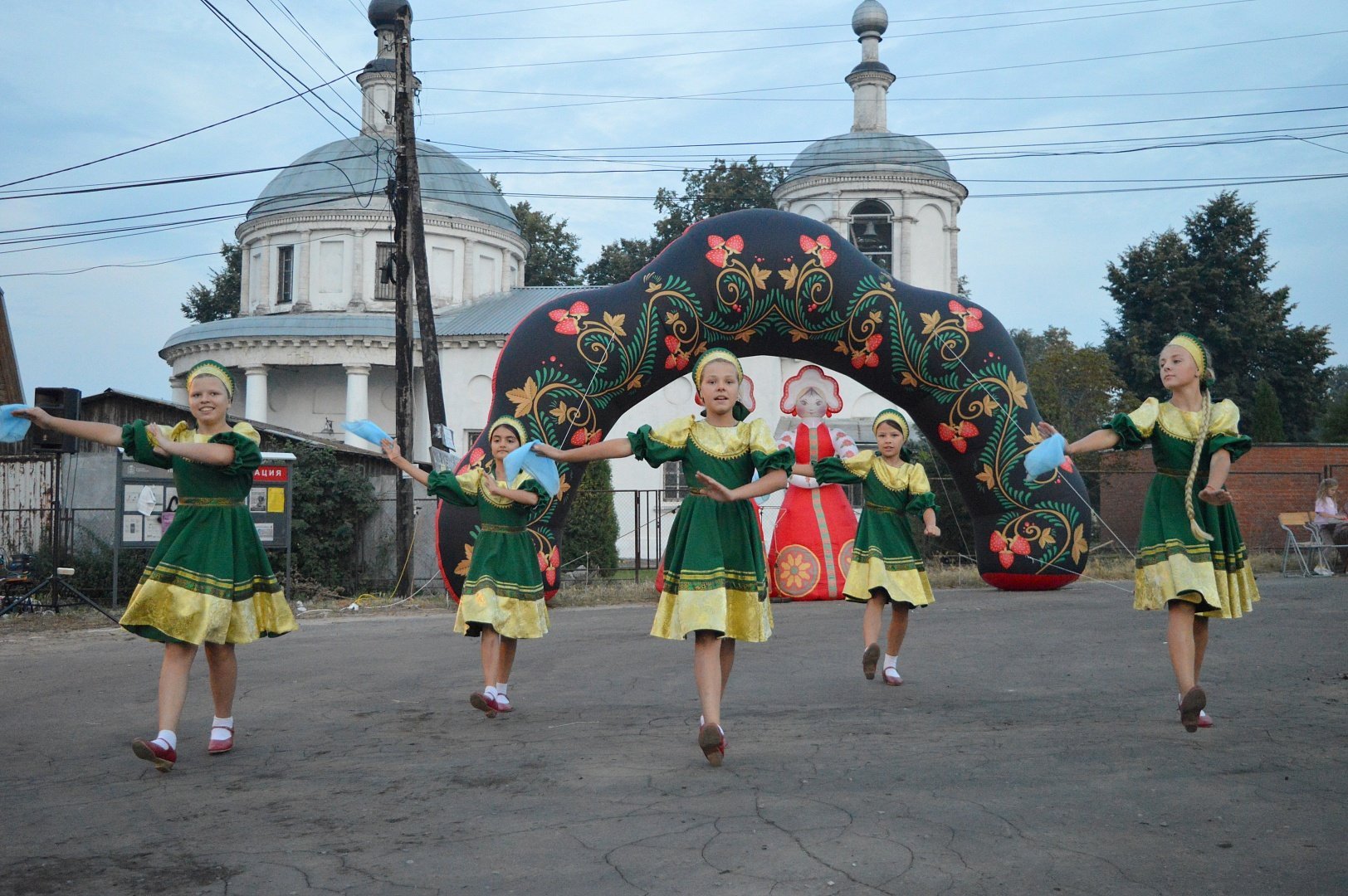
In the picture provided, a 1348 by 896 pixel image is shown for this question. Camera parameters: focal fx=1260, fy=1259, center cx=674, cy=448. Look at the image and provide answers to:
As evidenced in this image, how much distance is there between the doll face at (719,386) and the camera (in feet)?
20.8

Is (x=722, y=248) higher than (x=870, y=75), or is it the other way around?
(x=870, y=75)

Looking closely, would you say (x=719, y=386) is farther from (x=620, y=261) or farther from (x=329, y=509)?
(x=620, y=261)

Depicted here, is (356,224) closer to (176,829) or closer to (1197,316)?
(1197,316)

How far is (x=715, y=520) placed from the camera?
6.26 meters

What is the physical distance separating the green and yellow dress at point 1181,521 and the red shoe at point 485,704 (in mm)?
3514

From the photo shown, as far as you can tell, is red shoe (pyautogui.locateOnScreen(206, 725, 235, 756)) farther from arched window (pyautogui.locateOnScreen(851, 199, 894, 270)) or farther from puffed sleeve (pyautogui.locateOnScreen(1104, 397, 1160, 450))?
arched window (pyautogui.locateOnScreen(851, 199, 894, 270))

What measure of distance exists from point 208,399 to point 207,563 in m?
0.81

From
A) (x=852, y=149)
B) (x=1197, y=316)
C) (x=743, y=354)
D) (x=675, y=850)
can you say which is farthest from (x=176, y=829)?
(x=1197, y=316)

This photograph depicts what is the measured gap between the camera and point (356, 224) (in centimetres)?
3562

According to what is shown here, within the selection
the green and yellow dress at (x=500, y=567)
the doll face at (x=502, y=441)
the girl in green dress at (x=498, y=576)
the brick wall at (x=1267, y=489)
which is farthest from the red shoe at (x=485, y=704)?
the brick wall at (x=1267, y=489)

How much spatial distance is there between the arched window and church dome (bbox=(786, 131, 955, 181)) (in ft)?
3.42

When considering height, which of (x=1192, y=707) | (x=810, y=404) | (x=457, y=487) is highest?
(x=810, y=404)

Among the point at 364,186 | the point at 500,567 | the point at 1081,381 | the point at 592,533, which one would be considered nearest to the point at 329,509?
the point at 592,533

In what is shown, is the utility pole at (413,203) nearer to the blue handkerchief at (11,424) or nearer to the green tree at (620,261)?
the blue handkerchief at (11,424)
